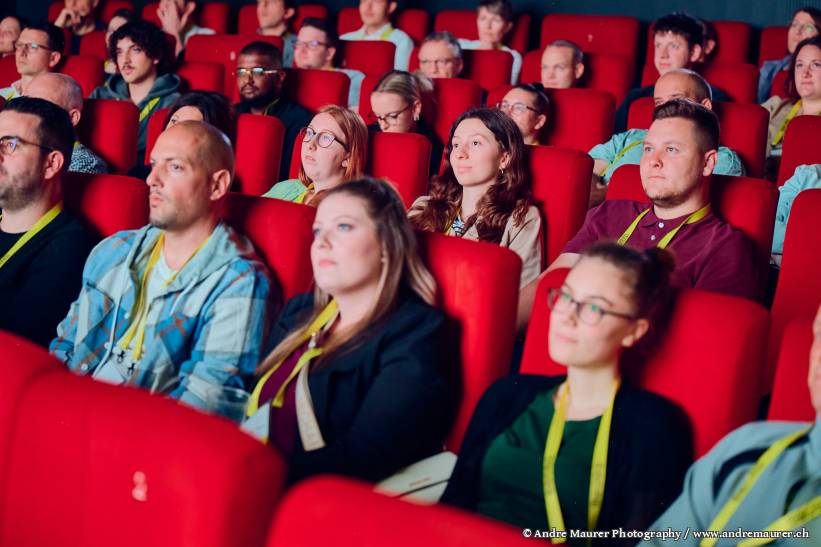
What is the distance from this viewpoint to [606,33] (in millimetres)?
2781

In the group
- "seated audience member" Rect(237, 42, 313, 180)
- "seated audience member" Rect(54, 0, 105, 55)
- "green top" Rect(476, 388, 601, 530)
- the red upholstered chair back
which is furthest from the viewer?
"seated audience member" Rect(54, 0, 105, 55)

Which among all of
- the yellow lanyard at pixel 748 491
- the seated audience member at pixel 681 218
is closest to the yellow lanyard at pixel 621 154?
the seated audience member at pixel 681 218

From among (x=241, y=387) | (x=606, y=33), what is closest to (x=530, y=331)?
(x=241, y=387)

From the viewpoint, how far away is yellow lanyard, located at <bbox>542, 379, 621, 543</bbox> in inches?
31.3

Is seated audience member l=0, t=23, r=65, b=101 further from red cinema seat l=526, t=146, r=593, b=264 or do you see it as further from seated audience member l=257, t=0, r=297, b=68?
red cinema seat l=526, t=146, r=593, b=264

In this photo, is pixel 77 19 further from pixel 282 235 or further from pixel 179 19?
pixel 282 235

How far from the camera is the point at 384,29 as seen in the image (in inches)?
118

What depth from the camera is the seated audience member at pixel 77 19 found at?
3.27 metres

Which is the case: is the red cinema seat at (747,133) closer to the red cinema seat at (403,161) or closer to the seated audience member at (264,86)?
the red cinema seat at (403,161)

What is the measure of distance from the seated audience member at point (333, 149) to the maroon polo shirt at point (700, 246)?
0.38 metres

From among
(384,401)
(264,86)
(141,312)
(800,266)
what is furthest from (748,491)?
(264,86)

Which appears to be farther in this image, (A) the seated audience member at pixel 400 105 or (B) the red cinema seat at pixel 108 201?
(A) the seated audience member at pixel 400 105

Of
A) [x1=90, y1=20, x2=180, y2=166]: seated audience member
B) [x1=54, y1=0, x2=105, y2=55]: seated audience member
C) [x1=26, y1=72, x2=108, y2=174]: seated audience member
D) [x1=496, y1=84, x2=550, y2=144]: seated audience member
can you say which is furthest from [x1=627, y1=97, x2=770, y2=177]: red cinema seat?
[x1=54, y1=0, x2=105, y2=55]: seated audience member

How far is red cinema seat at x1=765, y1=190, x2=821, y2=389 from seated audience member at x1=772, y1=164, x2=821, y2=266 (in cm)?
36
